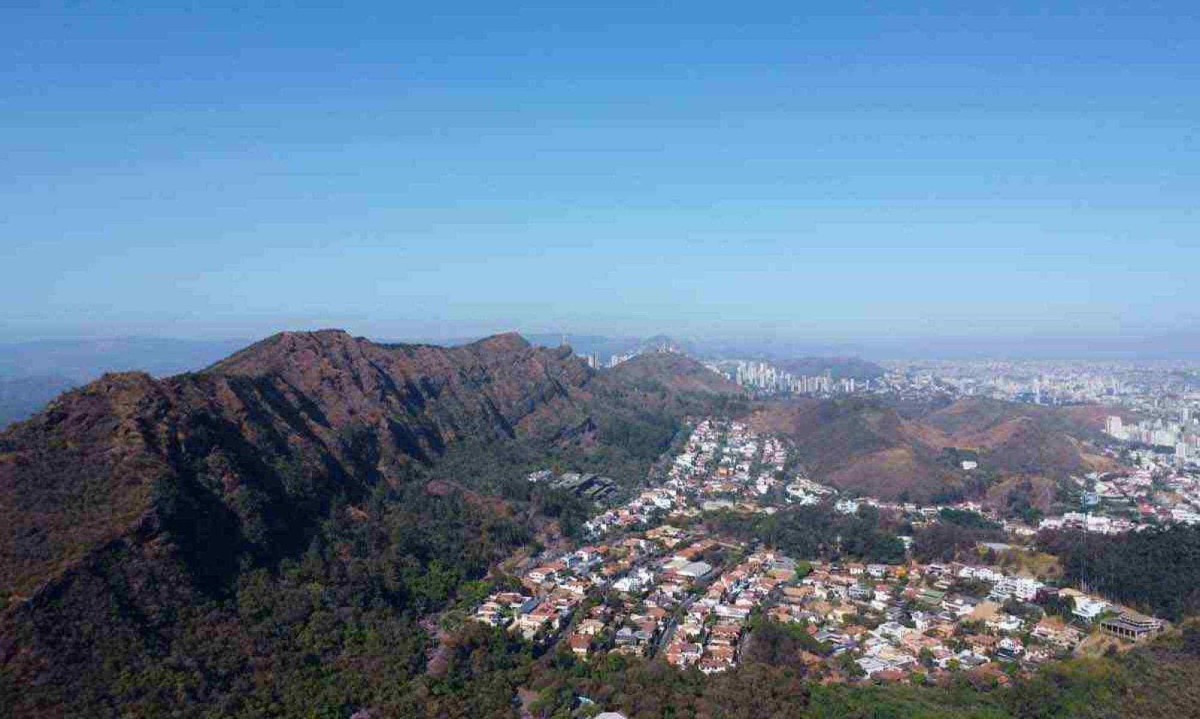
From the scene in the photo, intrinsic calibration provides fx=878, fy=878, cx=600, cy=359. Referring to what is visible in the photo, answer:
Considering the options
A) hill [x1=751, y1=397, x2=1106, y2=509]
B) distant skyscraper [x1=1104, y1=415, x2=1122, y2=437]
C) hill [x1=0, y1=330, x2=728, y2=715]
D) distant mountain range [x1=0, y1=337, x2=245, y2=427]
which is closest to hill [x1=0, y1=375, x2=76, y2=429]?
distant mountain range [x1=0, y1=337, x2=245, y2=427]

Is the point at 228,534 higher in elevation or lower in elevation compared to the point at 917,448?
higher

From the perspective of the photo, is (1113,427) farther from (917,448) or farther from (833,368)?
(833,368)

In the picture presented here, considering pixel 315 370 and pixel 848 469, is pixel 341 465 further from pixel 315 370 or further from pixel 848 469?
pixel 848 469

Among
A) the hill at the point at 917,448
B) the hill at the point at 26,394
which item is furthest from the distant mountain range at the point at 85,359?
the hill at the point at 917,448

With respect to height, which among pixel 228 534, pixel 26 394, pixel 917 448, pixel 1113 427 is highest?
pixel 228 534

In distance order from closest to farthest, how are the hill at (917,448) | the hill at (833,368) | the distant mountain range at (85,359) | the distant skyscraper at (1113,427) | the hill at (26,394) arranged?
1. the hill at (917,448)
2. the hill at (26,394)
3. the distant skyscraper at (1113,427)
4. the distant mountain range at (85,359)
5. the hill at (833,368)

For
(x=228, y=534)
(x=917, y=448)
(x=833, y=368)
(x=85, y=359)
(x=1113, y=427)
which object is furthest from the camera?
(x=833, y=368)

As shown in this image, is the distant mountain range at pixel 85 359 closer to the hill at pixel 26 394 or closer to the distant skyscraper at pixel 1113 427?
the hill at pixel 26 394

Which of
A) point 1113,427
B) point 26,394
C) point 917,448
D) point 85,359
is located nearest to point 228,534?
point 917,448

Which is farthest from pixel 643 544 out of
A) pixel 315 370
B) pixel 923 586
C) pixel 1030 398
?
pixel 1030 398
